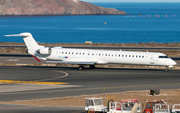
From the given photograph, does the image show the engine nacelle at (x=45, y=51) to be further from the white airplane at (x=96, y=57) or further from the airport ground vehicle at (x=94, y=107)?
the airport ground vehicle at (x=94, y=107)

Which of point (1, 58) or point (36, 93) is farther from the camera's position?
point (1, 58)

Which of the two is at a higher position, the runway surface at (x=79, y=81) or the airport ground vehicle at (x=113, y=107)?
the airport ground vehicle at (x=113, y=107)

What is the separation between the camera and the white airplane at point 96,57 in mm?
48000

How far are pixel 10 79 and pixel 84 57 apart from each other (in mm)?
13062

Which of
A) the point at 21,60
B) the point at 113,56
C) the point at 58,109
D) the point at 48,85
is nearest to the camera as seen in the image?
the point at 58,109

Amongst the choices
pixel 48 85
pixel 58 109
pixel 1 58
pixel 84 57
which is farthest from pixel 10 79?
pixel 1 58

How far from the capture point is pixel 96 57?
165ft

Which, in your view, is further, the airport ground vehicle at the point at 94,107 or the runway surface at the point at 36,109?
the runway surface at the point at 36,109

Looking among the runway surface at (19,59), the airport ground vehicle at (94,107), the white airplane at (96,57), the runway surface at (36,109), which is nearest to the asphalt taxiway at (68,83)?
the runway surface at (36,109)

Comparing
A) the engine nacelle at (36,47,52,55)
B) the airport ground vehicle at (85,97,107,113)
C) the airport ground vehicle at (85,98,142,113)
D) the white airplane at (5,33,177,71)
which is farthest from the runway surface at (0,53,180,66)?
the airport ground vehicle at (85,98,142,113)

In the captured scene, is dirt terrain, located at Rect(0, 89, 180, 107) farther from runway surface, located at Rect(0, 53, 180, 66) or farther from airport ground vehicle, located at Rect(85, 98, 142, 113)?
runway surface, located at Rect(0, 53, 180, 66)

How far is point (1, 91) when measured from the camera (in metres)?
34.9

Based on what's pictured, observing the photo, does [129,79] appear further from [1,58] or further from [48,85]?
[1,58]

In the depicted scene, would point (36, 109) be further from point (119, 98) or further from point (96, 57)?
point (96, 57)
